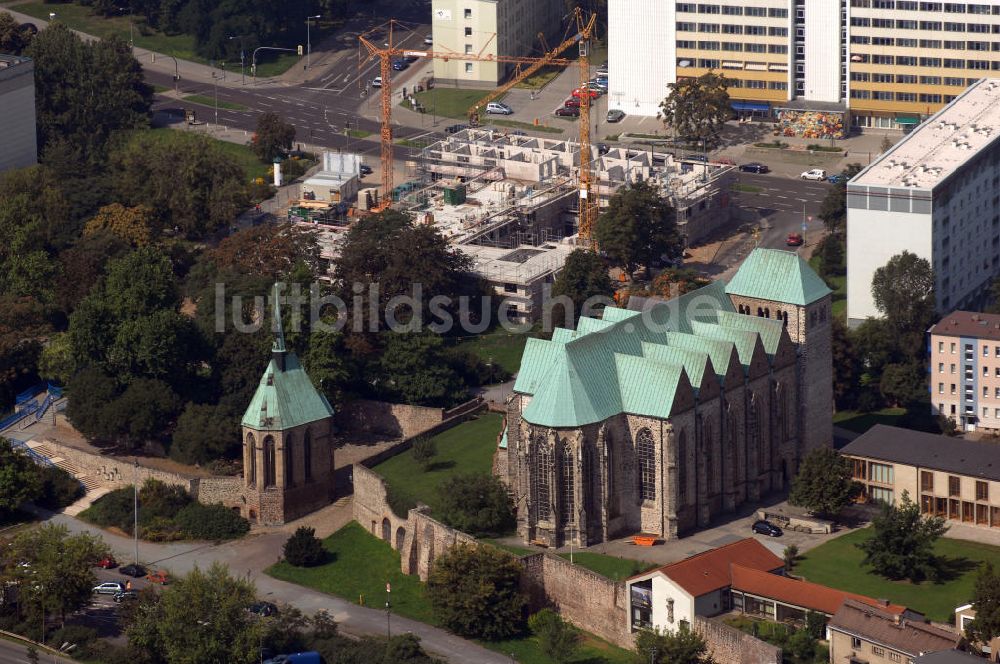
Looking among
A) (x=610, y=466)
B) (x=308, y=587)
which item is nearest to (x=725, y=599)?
(x=610, y=466)

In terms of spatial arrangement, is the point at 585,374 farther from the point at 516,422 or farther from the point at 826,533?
the point at 826,533

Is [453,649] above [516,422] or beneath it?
beneath

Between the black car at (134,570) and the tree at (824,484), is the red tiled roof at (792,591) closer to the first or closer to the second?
the tree at (824,484)

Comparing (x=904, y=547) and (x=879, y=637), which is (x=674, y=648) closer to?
(x=879, y=637)

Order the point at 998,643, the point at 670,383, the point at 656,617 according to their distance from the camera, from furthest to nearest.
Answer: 1. the point at 670,383
2. the point at 656,617
3. the point at 998,643

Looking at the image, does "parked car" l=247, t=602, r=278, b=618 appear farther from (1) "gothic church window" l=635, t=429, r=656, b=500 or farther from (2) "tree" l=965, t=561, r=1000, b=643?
(2) "tree" l=965, t=561, r=1000, b=643
